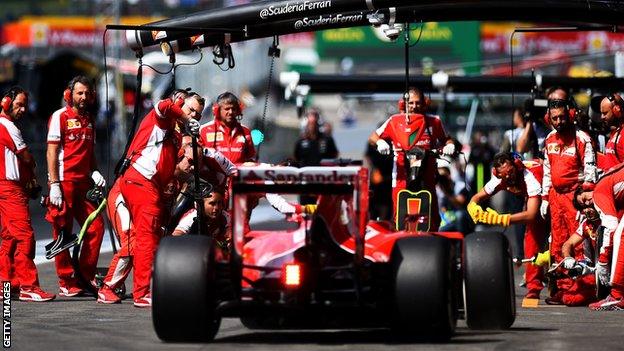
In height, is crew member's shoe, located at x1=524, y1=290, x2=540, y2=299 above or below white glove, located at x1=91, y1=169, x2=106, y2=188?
below

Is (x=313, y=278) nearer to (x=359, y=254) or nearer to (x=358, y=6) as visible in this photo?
(x=359, y=254)

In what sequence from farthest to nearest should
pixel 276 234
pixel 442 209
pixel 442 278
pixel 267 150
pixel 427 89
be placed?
1. pixel 267 150
2. pixel 442 209
3. pixel 427 89
4. pixel 276 234
5. pixel 442 278

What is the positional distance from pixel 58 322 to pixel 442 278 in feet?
11.5

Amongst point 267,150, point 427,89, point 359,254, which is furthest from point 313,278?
point 267,150

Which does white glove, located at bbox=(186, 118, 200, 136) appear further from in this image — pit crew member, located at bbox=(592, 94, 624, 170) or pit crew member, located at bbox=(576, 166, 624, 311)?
pit crew member, located at bbox=(592, 94, 624, 170)

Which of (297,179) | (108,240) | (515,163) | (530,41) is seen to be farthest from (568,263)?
(530,41)

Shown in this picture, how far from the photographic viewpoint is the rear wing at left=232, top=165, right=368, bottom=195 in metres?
11.2

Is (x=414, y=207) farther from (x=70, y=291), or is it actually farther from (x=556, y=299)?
(x=70, y=291)

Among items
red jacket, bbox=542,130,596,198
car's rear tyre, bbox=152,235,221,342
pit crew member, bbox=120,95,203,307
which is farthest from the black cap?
car's rear tyre, bbox=152,235,221,342

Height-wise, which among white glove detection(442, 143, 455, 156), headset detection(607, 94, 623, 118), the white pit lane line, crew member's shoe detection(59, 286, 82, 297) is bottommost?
the white pit lane line

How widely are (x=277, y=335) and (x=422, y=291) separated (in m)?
1.46

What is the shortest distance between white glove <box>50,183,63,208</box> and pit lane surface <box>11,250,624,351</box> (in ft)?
4.45

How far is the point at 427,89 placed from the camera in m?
22.1

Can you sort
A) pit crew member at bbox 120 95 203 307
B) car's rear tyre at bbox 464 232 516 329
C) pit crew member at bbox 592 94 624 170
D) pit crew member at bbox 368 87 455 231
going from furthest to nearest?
pit crew member at bbox 368 87 455 231, pit crew member at bbox 592 94 624 170, pit crew member at bbox 120 95 203 307, car's rear tyre at bbox 464 232 516 329
